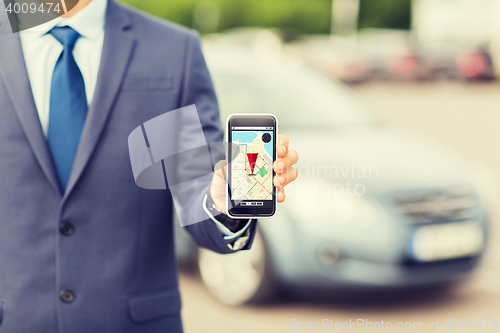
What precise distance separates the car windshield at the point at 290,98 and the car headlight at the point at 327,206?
2.81ft

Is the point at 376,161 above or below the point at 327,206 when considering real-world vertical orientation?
above

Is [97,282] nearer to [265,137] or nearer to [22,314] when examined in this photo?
[22,314]

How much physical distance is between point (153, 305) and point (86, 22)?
0.81 metres

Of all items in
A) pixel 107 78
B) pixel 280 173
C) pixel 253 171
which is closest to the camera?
pixel 280 173

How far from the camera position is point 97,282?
5.30 ft

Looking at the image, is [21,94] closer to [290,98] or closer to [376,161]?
[376,161]

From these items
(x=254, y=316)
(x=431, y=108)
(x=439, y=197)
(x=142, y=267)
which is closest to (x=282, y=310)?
(x=254, y=316)

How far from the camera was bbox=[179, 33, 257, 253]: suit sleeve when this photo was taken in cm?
158

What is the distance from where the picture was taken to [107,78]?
1.64 m

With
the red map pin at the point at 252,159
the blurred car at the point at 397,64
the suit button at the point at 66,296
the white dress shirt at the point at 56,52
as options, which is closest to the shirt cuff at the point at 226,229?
the white dress shirt at the point at 56,52

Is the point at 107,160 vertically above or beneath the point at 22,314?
above

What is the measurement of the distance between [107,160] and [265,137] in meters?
0.42

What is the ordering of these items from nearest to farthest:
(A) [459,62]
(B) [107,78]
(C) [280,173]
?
(C) [280,173], (B) [107,78], (A) [459,62]

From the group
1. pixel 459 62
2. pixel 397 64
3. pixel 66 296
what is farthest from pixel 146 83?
pixel 397 64
